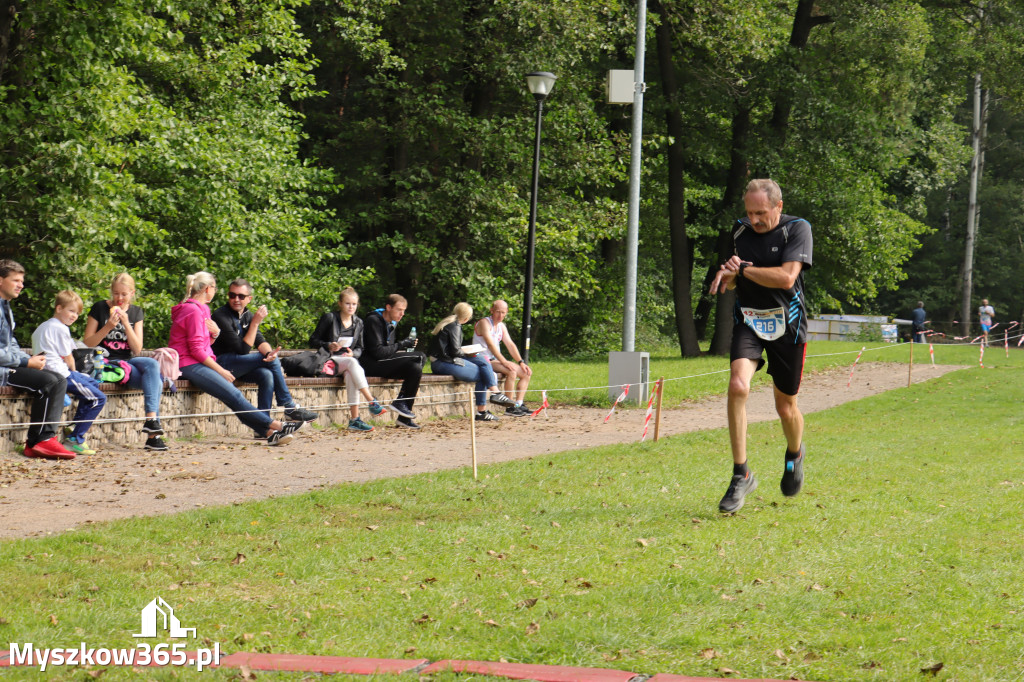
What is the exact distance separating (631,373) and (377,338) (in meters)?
4.26

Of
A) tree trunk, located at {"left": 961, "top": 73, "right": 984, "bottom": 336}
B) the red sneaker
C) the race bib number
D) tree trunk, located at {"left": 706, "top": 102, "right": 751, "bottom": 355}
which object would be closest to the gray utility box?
the red sneaker

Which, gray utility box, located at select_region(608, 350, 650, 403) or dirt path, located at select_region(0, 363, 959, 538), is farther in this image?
gray utility box, located at select_region(608, 350, 650, 403)

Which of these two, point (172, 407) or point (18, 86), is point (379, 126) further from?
point (172, 407)

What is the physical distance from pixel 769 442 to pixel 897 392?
816 centimetres

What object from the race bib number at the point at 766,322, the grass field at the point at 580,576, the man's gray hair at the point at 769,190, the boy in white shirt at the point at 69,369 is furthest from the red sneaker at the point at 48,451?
the man's gray hair at the point at 769,190

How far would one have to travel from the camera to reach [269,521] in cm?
709

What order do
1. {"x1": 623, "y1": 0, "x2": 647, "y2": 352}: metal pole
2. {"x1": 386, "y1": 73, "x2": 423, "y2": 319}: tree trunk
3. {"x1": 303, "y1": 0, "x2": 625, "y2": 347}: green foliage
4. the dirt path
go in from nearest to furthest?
the dirt path → {"x1": 623, "y1": 0, "x2": 647, "y2": 352}: metal pole → {"x1": 303, "y1": 0, "x2": 625, "y2": 347}: green foliage → {"x1": 386, "y1": 73, "x2": 423, "y2": 319}: tree trunk

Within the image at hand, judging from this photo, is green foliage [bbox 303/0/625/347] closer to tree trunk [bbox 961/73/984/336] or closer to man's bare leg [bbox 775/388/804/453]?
man's bare leg [bbox 775/388/804/453]

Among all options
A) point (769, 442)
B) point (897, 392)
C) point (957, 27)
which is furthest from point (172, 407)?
point (957, 27)

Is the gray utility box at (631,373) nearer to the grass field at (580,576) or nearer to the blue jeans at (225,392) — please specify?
the blue jeans at (225,392)

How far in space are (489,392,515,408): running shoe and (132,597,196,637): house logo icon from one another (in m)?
9.72

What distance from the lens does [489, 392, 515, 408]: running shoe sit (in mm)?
14469

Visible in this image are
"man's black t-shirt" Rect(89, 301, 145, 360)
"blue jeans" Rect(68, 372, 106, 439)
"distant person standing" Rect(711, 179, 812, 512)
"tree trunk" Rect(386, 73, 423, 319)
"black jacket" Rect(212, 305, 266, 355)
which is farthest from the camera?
"tree trunk" Rect(386, 73, 423, 319)

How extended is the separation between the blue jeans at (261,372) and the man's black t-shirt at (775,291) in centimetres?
620
